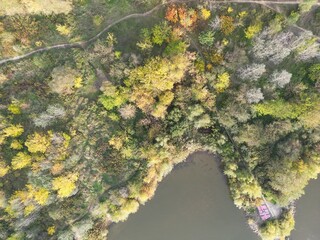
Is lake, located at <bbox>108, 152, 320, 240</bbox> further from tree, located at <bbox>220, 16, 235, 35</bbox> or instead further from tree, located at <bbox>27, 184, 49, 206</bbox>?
tree, located at <bbox>220, 16, 235, 35</bbox>

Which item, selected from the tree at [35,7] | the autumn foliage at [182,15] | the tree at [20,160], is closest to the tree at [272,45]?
the autumn foliage at [182,15]

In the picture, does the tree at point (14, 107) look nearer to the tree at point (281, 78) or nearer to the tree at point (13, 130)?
the tree at point (13, 130)

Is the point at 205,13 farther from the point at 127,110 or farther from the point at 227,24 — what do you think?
the point at 127,110

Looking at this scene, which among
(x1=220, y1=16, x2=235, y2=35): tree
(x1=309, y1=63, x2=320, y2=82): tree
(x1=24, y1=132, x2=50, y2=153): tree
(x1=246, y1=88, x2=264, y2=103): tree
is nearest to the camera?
(x1=24, y1=132, x2=50, y2=153): tree

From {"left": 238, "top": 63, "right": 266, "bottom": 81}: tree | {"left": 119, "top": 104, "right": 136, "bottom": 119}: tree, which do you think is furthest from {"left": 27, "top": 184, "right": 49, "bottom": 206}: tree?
{"left": 238, "top": 63, "right": 266, "bottom": 81}: tree

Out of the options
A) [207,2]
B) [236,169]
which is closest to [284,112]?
[236,169]

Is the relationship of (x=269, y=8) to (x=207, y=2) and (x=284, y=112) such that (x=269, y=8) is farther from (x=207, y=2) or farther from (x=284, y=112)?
(x=284, y=112)

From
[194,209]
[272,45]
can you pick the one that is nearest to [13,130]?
[194,209]

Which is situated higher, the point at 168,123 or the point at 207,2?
the point at 207,2
